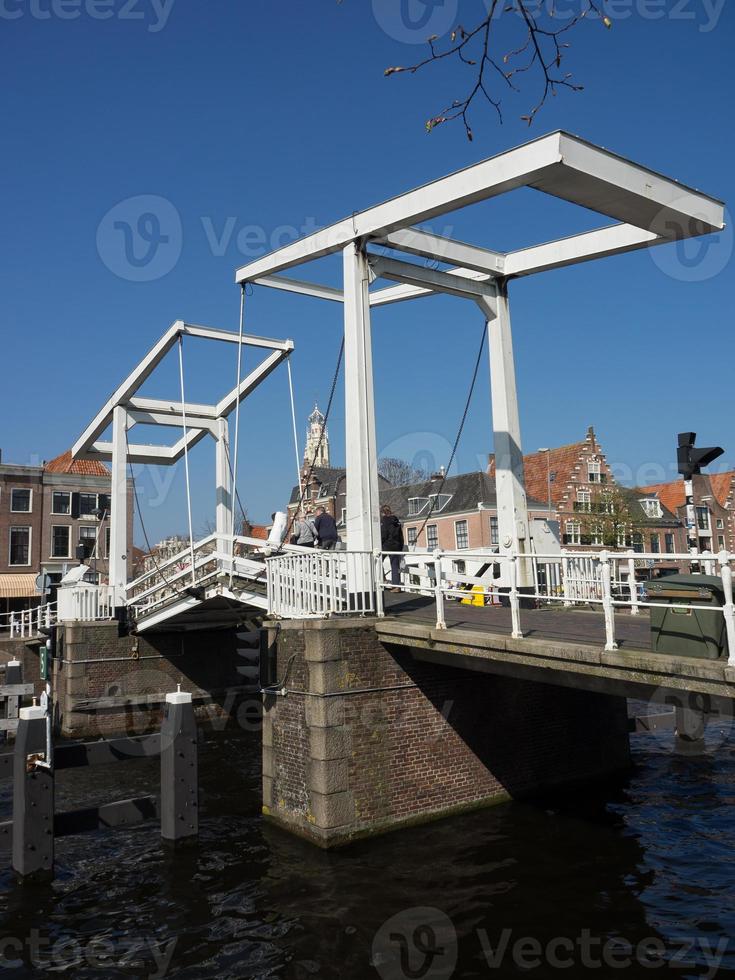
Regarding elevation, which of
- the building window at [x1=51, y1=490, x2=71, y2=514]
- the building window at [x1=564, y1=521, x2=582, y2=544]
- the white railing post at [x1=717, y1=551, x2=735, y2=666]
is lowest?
the white railing post at [x1=717, y1=551, x2=735, y2=666]

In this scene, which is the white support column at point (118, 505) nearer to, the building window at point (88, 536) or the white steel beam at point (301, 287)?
the white steel beam at point (301, 287)

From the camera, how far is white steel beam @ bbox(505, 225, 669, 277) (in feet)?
36.4

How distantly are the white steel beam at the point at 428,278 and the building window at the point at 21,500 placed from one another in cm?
3006

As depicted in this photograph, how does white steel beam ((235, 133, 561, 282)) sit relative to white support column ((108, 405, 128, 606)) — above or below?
above

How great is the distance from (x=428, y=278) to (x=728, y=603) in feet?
26.0

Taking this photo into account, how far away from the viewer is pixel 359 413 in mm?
11398

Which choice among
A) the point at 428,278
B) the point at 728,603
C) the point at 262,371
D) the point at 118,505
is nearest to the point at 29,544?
the point at 118,505

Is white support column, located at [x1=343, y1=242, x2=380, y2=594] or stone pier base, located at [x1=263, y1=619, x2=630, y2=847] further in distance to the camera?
white support column, located at [x1=343, y1=242, x2=380, y2=594]

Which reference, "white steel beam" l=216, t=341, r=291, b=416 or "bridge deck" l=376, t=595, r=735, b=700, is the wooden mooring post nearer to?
"bridge deck" l=376, t=595, r=735, b=700

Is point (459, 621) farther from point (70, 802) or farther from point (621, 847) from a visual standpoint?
point (70, 802)

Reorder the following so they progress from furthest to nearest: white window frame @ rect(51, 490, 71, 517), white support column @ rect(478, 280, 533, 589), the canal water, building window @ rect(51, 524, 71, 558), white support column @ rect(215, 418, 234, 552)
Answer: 1. white window frame @ rect(51, 490, 71, 517)
2. building window @ rect(51, 524, 71, 558)
3. white support column @ rect(215, 418, 234, 552)
4. white support column @ rect(478, 280, 533, 589)
5. the canal water

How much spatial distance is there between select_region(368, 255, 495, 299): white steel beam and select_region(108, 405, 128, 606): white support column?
414 inches

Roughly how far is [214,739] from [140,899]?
9706mm

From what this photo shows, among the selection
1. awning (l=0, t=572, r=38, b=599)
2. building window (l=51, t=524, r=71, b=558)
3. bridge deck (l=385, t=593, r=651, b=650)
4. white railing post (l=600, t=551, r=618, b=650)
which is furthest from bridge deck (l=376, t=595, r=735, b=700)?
building window (l=51, t=524, r=71, b=558)
